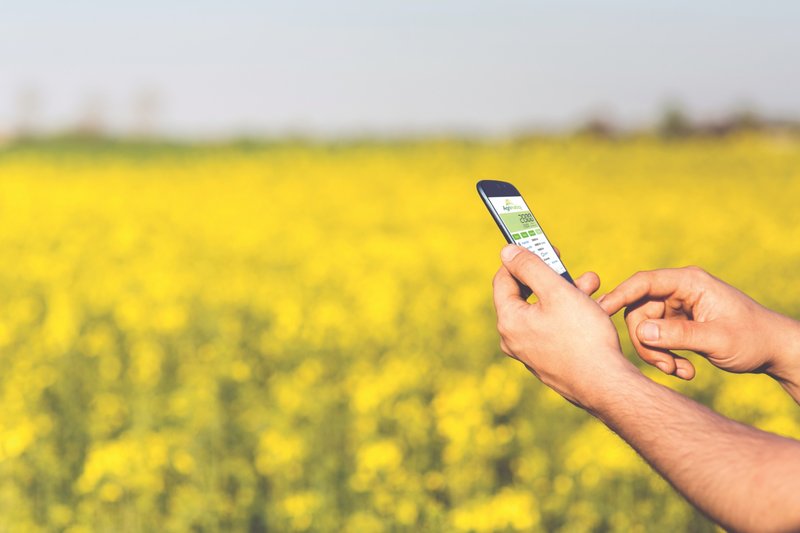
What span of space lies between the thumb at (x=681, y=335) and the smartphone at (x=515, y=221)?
0.14m

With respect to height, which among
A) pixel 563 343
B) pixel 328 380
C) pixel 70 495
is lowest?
pixel 70 495

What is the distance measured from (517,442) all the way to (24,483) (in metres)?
1.77

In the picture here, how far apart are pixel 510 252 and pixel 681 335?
0.30 metres

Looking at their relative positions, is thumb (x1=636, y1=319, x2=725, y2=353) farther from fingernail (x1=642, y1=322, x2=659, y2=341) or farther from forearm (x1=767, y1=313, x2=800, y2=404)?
forearm (x1=767, y1=313, x2=800, y2=404)

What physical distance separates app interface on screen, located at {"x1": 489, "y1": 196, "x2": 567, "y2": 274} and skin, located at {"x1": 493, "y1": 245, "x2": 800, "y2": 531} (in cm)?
6

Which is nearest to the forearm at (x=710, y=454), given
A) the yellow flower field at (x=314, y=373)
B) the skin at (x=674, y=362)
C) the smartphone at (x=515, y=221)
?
the skin at (x=674, y=362)

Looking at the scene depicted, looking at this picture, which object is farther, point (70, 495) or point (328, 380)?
point (328, 380)

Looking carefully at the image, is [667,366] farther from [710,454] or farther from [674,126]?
[674,126]

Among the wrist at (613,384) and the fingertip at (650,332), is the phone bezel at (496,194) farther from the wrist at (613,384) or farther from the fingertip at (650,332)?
the wrist at (613,384)

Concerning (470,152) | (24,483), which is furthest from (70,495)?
(470,152)

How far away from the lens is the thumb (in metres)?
1.44

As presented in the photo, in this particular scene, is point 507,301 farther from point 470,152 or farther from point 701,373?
point 470,152

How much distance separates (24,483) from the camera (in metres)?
3.31

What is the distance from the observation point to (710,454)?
1181mm
